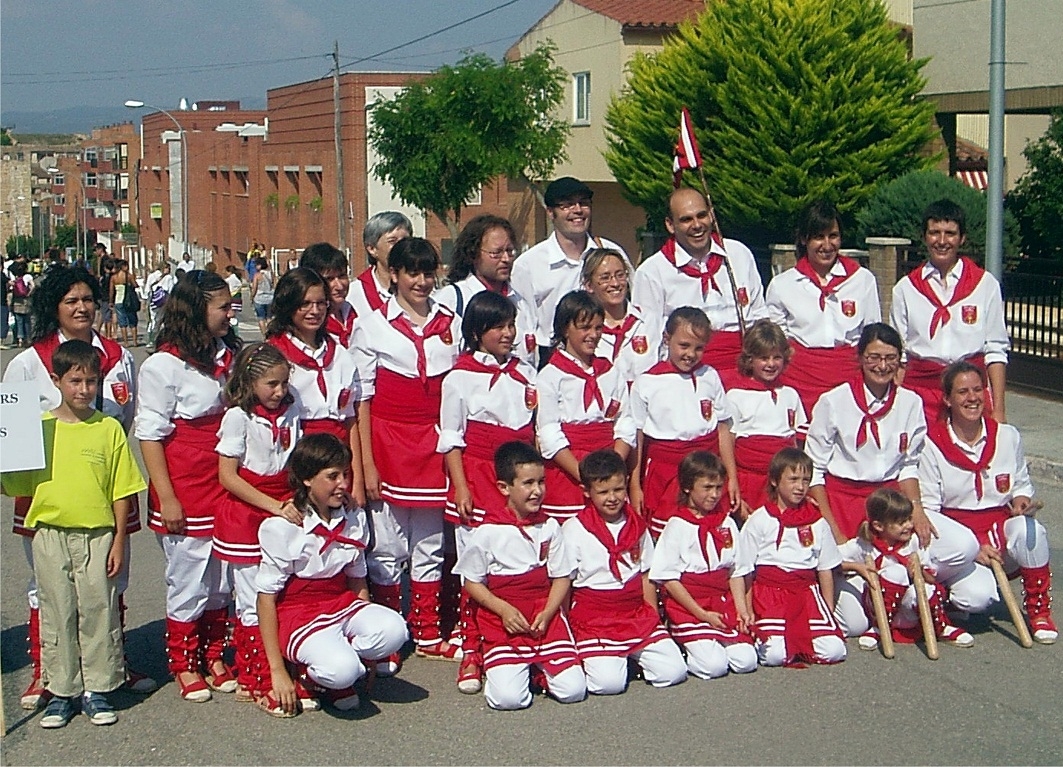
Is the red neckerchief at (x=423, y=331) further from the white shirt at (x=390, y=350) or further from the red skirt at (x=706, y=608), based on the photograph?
the red skirt at (x=706, y=608)

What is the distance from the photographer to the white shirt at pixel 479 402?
624 centimetres

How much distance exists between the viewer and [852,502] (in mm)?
6758

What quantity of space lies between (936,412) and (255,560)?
139 inches

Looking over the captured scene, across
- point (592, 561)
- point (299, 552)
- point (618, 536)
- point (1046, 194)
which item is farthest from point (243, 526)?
point (1046, 194)

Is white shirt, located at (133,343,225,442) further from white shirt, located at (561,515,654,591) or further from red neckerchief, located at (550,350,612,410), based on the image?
white shirt, located at (561,515,654,591)

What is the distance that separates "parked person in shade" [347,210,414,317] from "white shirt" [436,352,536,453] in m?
0.63

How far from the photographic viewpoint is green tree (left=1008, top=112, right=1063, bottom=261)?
60.1 feet

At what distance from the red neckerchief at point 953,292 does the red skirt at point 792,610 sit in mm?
1724

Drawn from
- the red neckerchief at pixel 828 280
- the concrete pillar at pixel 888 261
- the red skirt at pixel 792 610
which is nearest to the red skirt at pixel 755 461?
the red skirt at pixel 792 610

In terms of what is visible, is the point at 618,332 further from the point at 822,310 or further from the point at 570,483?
the point at 822,310

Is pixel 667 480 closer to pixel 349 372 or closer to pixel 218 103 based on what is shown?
pixel 349 372

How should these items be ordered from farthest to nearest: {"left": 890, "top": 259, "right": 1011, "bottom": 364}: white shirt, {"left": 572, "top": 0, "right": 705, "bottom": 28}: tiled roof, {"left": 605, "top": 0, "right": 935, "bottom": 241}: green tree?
{"left": 572, "top": 0, "right": 705, "bottom": 28}: tiled roof → {"left": 605, "top": 0, "right": 935, "bottom": 241}: green tree → {"left": 890, "top": 259, "right": 1011, "bottom": 364}: white shirt

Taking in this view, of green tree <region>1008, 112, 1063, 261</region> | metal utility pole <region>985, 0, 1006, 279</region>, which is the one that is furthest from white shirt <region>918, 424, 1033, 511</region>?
green tree <region>1008, 112, 1063, 261</region>

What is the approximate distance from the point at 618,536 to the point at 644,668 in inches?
23.5
